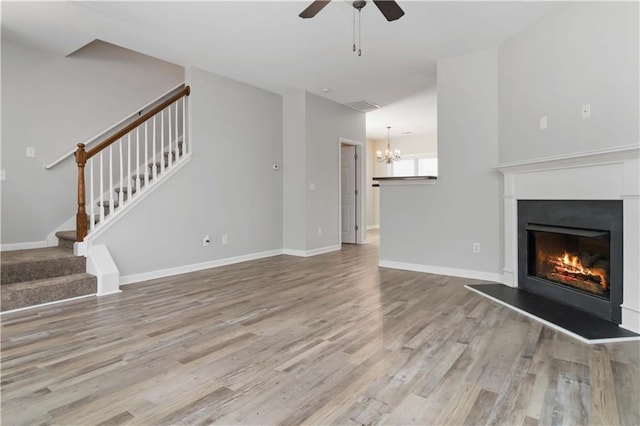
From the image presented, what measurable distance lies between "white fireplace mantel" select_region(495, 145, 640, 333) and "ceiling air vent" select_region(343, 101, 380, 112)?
3.36m

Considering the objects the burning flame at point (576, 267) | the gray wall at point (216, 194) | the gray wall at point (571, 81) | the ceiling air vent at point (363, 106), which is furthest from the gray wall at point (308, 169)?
the burning flame at point (576, 267)

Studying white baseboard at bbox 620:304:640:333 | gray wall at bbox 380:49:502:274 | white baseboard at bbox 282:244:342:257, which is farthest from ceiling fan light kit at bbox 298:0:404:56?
white baseboard at bbox 282:244:342:257

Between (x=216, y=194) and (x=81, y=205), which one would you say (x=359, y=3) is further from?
(x=81, y=205)

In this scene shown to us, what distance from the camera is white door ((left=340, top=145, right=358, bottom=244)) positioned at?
24.6ft

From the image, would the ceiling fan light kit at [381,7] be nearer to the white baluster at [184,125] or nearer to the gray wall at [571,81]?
the gray wall at [571,81]

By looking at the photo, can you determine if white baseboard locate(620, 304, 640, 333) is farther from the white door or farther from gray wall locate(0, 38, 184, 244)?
gray wall locate(0, 38, 184, 244)

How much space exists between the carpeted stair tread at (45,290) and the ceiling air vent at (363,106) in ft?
16.2

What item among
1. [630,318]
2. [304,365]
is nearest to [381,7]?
[304,365]

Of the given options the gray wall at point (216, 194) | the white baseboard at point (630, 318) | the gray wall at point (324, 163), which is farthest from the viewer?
the gray wall at point (324, 163)

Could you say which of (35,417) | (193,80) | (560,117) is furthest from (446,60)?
(35,417)

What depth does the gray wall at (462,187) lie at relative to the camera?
412 centimetres

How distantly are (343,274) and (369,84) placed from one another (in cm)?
289

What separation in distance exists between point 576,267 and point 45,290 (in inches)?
185

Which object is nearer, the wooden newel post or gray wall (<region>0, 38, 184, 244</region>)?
the wooden newel post
